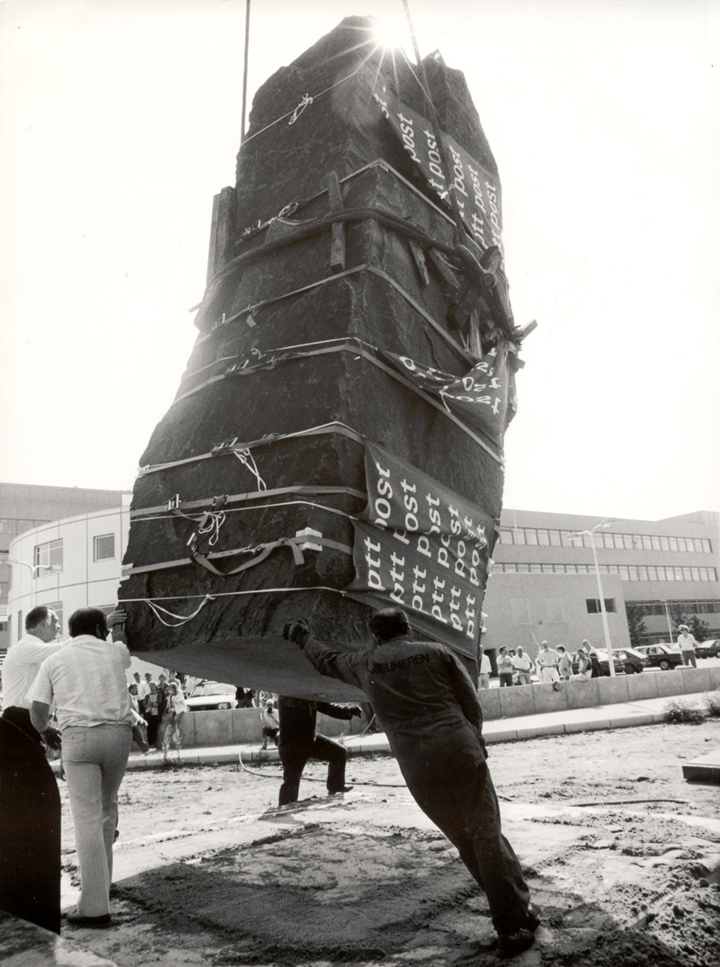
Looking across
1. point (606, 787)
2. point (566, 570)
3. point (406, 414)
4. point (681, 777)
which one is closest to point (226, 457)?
point (406, 414)

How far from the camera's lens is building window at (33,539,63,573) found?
41.0m

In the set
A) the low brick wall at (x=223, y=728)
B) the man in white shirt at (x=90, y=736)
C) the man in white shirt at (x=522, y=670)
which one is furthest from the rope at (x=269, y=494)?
the man in white shirt at (x=522, y=670)

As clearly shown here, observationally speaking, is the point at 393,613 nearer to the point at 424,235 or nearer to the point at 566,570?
the point at 424,235

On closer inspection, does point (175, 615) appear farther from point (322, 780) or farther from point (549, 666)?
point (549, 666)

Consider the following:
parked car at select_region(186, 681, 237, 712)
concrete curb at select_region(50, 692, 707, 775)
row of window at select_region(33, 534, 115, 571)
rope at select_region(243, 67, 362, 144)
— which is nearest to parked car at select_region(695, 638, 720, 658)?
concrete curb at select_region(50, 692, 707, 775)

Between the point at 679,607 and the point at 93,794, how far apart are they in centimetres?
6572

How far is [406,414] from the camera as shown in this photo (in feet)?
17.9

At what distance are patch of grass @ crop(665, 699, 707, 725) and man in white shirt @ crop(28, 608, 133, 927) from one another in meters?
14.5

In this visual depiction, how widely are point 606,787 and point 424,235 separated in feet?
23.8

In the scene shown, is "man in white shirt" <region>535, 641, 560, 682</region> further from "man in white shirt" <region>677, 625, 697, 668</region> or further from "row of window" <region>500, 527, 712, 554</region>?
"row of window" <region>500, 527, 712, 554</region>

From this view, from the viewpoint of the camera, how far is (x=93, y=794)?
4266 millimetres

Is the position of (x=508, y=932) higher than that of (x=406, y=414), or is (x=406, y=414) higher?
(x=406, y=414)

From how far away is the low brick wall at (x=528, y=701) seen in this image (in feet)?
53.2

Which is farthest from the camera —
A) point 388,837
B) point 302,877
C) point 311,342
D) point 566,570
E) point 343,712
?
point 566,570
